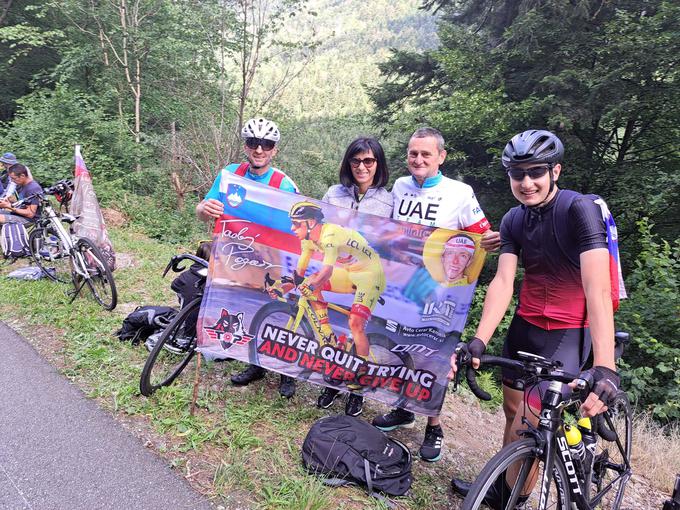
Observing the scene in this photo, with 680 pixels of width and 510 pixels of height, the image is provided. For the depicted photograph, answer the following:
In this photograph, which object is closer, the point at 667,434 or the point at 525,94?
the point at 667,434

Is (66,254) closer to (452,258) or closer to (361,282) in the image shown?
(361,282)

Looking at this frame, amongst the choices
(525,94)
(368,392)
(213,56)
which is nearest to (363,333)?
(368,392)

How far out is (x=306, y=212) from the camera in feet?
10.9

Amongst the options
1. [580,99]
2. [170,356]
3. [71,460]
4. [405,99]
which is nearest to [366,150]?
[170,356]

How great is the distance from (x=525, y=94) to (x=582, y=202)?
34.0ft

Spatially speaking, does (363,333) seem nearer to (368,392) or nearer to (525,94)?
(368,392)

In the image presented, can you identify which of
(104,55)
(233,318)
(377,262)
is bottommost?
(233,318)

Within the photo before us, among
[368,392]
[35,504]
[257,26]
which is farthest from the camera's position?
[257,26]

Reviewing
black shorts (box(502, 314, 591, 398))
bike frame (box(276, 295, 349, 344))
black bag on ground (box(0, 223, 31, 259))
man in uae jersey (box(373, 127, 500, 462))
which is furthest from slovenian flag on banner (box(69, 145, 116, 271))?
black shorts (box(502, 314, 591, 398))

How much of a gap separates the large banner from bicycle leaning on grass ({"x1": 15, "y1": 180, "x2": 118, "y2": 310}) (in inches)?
106

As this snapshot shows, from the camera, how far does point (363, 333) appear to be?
129 inches

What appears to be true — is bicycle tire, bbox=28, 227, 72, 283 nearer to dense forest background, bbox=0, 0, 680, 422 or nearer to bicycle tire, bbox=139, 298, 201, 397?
bicycle tire, bbox=139, 298, 201, 397

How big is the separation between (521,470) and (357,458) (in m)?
1.08

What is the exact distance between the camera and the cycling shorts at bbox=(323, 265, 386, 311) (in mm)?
3291
